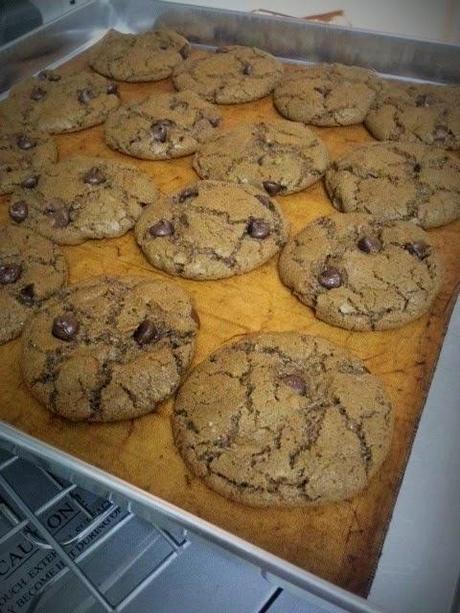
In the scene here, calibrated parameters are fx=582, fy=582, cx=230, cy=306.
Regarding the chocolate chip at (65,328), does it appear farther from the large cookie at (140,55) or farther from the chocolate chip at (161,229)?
the large cookie at (140,55)

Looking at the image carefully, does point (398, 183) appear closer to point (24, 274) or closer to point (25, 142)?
point (24, 274)

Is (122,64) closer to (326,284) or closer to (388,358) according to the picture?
(326,284)

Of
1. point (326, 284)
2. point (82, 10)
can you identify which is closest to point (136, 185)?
point (326, 284)

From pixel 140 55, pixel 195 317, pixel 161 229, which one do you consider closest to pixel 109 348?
pixel 195 317

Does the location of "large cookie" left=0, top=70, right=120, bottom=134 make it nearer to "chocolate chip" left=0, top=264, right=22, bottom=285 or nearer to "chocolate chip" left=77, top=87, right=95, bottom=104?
"chocolate chip" left=77, top=87, right=95, bottom=104

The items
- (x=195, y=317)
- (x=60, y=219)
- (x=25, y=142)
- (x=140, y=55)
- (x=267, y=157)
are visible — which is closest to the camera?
(x=195, y=317)
